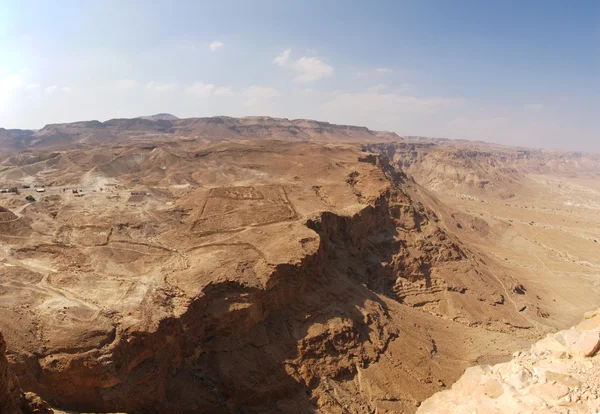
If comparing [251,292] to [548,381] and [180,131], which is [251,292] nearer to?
[548,381]

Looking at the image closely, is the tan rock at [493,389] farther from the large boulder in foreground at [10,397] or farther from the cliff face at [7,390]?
the cliff face at [7,390]

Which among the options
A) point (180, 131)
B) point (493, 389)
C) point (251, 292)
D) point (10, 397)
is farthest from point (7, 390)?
point (180, 131)

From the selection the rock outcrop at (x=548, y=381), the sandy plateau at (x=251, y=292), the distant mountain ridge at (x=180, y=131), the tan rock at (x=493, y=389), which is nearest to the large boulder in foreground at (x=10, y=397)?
the sandy plateau at (x=251, y=292)

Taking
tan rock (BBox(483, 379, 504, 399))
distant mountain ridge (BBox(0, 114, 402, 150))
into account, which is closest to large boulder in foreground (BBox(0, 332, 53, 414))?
tan rock (BBox(483, 379, 504, 399))

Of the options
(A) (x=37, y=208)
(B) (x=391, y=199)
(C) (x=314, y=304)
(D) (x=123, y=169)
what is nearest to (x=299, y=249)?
(C) (x=314, y=304)

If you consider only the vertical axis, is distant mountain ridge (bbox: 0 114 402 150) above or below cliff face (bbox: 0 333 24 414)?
above

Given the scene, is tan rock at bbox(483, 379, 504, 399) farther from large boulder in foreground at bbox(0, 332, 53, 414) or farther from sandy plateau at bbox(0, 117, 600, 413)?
large boulder in foreground at bbox(0, 332, 53, 414)
